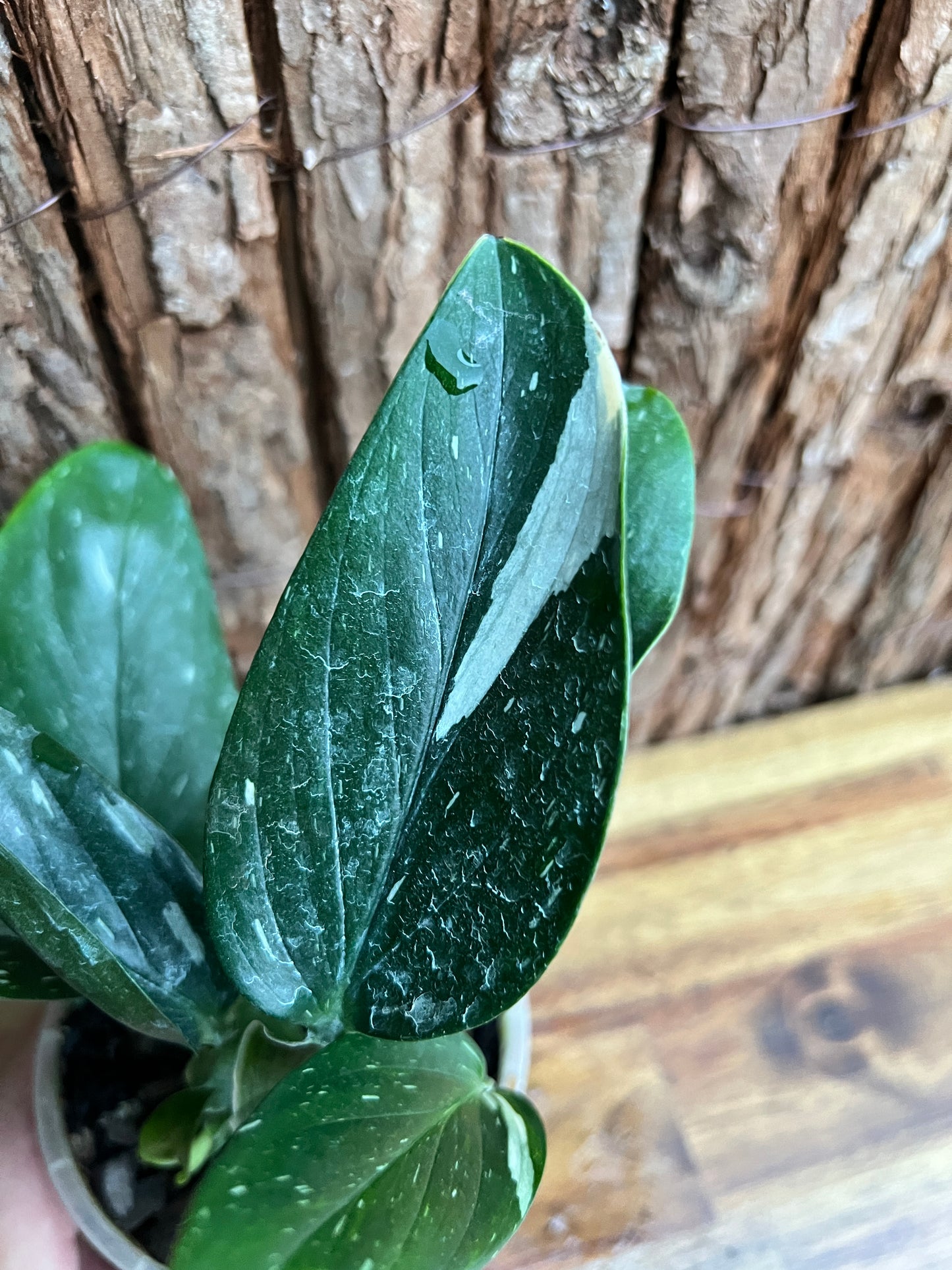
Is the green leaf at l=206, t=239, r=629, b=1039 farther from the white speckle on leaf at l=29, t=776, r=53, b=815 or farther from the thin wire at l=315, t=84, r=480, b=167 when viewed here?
the thin wire at l=315, t=84, r=480, b=167

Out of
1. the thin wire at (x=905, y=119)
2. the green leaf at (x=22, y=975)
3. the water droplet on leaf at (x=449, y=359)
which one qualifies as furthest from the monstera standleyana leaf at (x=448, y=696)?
the thin wire at (x=905, y=119)

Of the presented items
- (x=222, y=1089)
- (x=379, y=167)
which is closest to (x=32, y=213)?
(x=379, y=167)

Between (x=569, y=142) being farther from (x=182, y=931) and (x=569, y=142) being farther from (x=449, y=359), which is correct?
(x=182, y=931)

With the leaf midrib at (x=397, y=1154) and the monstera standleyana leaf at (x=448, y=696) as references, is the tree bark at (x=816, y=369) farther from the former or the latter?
the leaf midrib at (x=397, y=1154)

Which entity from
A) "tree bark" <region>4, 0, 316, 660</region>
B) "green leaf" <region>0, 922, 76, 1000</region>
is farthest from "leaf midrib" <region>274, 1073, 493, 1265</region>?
"tree bark" <region>4, 0, 316, 660</region>

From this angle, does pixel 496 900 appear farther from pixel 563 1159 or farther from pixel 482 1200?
pixel 563 1159

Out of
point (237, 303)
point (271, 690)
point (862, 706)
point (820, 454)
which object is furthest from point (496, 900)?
point (862, 706)
